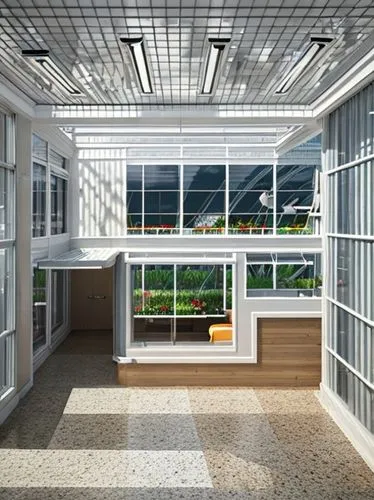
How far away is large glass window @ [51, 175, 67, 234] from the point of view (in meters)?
12.3

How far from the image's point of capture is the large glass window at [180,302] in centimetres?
1009

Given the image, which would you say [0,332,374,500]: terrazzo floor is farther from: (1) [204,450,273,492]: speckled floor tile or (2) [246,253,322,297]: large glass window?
(2) [246,253,322,297]: large glass window

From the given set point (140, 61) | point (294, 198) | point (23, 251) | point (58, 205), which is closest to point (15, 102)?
point (23, 251)

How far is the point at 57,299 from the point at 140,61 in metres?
7.64

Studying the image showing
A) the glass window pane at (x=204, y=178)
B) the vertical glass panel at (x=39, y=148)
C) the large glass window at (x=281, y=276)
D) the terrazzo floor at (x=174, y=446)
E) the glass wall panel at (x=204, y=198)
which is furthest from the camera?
the glass window pane at (x=204, y=178)

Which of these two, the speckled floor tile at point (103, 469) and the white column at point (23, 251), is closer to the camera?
the speckled floor tile at point (103, 469)

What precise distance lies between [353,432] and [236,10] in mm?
4515

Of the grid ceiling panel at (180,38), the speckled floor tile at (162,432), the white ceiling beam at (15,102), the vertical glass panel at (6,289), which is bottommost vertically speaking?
the speckled floor tile at (162,432)

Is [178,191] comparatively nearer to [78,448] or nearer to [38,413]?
[38,413]

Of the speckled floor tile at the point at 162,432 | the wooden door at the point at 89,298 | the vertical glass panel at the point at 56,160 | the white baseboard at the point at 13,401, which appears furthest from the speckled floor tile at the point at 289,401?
the wooden door at the point at 89,298

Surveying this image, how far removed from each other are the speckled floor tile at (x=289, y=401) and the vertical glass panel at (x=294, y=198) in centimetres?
489

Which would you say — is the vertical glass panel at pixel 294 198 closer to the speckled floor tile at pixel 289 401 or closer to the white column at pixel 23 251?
the speckled floor tile at pixel 289 401

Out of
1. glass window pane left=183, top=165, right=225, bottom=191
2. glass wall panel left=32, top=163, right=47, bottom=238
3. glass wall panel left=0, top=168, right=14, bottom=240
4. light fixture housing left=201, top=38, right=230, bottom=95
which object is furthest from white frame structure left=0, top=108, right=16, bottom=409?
glass window pane left=183, top=165, right=225, bottom=191

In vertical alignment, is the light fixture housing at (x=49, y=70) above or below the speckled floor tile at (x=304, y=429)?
above
